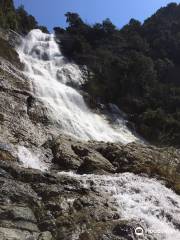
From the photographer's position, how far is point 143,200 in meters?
16.1

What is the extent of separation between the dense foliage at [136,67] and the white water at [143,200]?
19479 millimetres

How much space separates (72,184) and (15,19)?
33.0 meters

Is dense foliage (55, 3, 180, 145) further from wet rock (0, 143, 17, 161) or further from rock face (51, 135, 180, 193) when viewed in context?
wet rock (0, 143, 17, 161)

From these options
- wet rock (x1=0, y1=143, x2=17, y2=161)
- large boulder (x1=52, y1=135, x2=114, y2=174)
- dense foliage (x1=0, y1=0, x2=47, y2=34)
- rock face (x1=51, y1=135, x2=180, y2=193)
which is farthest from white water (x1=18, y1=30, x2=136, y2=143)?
wet rock (x1=0, y1=143, x2=17, y2=161)

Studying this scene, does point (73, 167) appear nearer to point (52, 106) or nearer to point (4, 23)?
point (52, 106)

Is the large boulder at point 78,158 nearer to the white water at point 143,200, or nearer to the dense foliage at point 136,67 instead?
the white water at point 143,200

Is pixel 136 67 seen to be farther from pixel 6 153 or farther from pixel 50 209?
pixel 50 209

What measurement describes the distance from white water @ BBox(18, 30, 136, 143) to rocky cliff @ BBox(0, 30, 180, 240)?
2053 mm

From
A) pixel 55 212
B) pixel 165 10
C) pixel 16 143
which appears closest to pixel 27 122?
pixel 16 143

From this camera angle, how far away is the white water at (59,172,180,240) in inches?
546

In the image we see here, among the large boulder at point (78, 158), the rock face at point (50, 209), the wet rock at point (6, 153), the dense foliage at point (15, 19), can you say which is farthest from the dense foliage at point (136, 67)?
the rock face at point (50, 209)

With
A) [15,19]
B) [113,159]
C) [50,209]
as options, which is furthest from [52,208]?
[15,19]

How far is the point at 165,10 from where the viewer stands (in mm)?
74312

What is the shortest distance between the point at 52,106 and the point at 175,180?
36.4 ft
